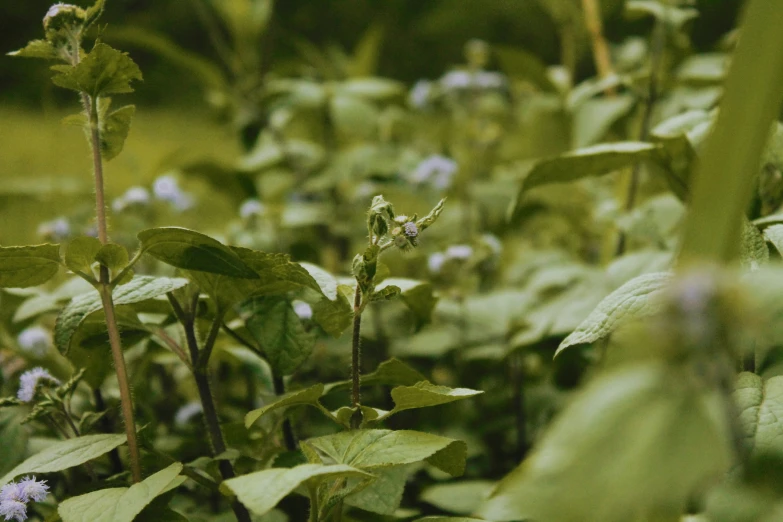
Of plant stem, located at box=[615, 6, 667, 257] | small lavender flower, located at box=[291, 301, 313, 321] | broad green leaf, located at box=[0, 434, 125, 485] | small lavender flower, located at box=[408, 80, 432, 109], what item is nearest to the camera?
broad green leaf, located at box=[0, 434, 125, 485]

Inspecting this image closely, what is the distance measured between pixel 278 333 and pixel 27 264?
5.8 inches

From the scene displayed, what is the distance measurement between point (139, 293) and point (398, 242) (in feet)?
0.50

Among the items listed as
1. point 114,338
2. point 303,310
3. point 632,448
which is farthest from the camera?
point 303,310

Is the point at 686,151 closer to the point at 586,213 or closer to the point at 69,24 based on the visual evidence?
the point at 69,24

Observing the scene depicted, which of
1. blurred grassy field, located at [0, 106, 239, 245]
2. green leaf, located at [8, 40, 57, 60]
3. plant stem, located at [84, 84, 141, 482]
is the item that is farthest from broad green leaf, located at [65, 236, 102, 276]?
blurred grassy field, located at [0, 106, 239, 245]

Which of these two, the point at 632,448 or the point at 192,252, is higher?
the point at 192,252

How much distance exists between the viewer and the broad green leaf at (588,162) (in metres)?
0.53

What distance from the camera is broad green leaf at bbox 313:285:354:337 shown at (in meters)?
0.44

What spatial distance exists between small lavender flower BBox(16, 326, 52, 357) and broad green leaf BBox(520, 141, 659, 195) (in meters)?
0.43

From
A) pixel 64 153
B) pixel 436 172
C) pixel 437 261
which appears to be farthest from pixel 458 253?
pixel 64 153

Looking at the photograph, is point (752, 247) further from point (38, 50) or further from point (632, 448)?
point (38, 50)

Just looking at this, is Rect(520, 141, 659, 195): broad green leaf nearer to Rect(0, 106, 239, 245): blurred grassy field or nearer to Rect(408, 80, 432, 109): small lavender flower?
Rect(0, 106, 239, 245): blurred grassy field

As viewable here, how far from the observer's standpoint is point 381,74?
267 cm

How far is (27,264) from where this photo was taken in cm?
40
